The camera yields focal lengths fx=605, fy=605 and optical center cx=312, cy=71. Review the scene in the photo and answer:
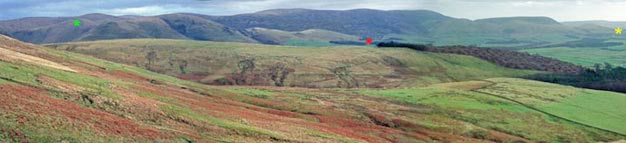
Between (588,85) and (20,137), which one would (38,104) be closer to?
(20,137)

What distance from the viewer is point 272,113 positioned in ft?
241

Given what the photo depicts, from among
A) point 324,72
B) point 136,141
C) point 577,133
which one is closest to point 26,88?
point 136,141

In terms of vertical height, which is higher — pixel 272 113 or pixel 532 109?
pixel 272 113

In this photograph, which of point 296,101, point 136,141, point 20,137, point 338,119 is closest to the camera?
point 20,137

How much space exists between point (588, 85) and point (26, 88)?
172170 millimetres

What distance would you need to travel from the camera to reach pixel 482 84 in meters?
152

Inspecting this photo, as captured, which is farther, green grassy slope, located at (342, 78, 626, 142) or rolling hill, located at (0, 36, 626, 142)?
green grassy slope, located at (342, 78, 626, 142)

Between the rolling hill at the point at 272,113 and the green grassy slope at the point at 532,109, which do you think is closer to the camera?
the rolling hill at the point at 272,113

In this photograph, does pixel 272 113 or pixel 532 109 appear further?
pixel 532 109

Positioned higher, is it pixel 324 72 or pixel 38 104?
pixel 38 104

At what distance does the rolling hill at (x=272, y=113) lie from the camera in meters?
40.6

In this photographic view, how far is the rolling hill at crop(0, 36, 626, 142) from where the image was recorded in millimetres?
40625

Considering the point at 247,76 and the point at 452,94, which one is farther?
the point at 247,76

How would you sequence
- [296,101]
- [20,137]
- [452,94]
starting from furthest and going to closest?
[452,94]
[296,101]
[20,137]
